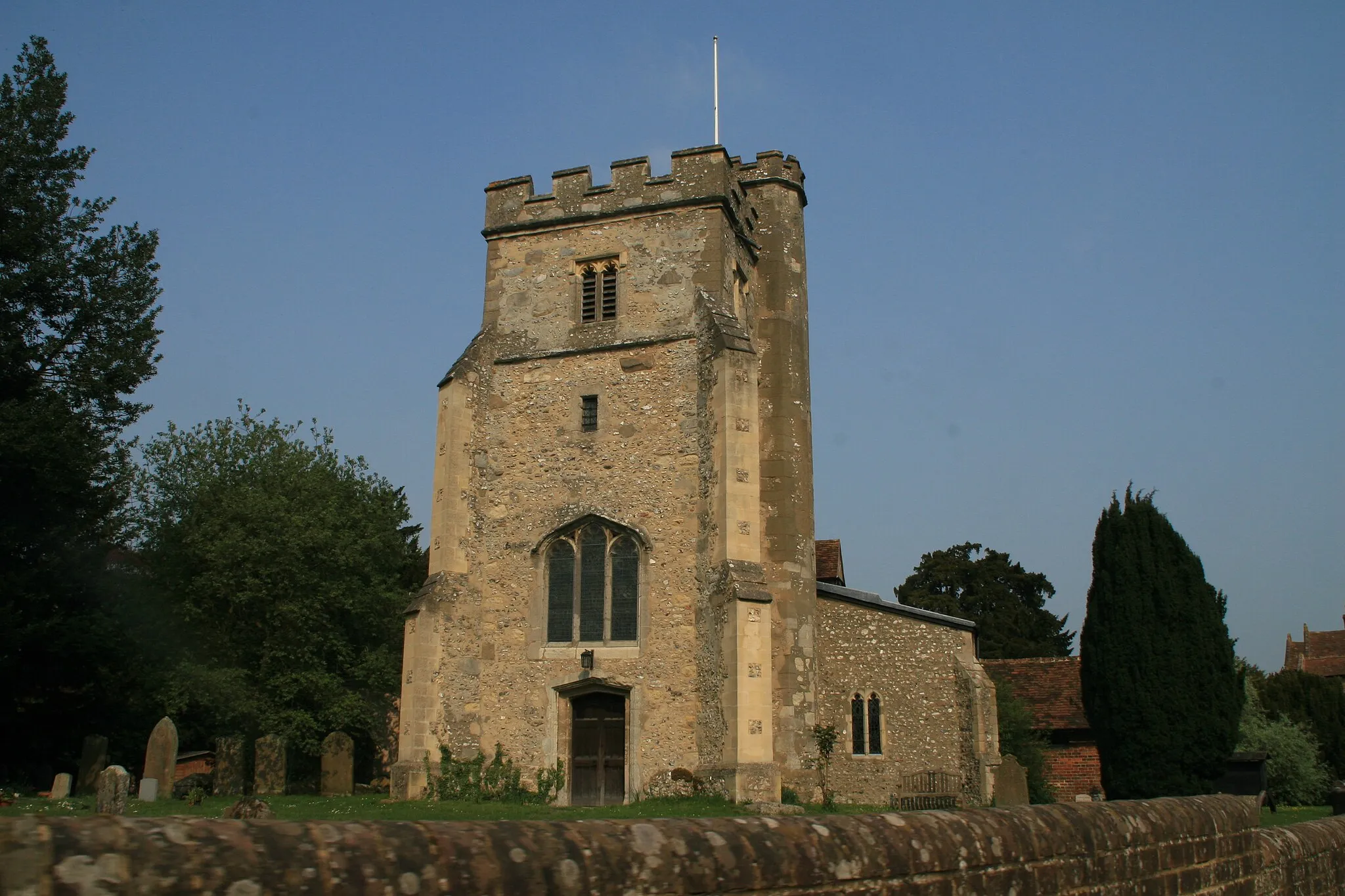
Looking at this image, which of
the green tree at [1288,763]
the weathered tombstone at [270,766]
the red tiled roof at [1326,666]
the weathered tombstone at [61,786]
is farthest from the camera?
the red tiled roof at [1326,666]

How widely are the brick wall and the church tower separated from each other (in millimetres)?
11477

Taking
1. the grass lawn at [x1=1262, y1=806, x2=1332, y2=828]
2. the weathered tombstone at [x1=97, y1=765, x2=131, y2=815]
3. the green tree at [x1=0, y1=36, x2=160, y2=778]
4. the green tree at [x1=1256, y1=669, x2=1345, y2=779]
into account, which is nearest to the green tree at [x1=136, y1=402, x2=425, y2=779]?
the green tree at [x1=0, y1=36, x2=160, y2=778]

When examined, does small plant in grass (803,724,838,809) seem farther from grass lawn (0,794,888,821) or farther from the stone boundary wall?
the stone boundary wall

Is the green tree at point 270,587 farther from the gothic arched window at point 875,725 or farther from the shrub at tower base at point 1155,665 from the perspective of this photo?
the shrub at tower base at point 1155,665

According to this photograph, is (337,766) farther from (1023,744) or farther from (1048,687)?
(1048,687)

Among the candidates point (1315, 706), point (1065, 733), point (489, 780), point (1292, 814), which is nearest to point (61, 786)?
point (489, 780)

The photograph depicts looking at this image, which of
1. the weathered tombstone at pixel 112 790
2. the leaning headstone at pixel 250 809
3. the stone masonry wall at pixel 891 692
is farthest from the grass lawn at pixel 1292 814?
the weathered tombstone at pixel 112 790

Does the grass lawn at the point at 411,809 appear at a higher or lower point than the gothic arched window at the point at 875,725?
lower

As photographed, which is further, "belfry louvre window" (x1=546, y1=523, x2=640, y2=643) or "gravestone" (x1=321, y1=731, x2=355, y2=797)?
"gravestone" (x1=321, y1=731, x2=355, y2=797)

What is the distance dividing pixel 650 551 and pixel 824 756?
239 inches

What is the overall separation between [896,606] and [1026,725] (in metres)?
7.45

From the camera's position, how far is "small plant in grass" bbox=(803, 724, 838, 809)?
23.1 meters

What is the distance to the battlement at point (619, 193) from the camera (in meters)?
23.7

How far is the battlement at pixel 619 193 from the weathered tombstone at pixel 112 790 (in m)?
13.7
